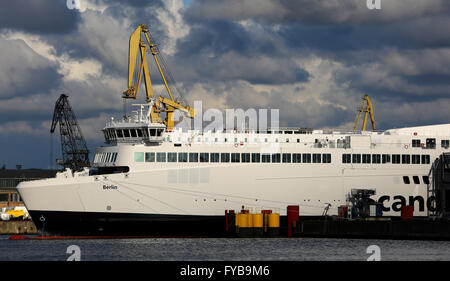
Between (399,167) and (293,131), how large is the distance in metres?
9.50

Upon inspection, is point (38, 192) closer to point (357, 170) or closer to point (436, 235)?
point (357, 170)

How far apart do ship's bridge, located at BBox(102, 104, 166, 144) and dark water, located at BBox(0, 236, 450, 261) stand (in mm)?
8404

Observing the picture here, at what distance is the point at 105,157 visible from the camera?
202 feet

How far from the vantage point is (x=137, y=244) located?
55.0 metres

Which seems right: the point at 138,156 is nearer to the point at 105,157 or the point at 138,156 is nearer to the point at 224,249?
the point at 105,157

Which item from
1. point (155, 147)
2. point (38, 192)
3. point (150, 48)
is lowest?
point (38, 192)

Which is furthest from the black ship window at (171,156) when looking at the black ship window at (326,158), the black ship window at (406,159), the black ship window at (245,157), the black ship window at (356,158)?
the black ship window at (406,159)

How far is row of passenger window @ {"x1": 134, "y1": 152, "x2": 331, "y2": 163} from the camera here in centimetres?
5978

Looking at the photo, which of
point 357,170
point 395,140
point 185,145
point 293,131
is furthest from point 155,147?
point 395,140

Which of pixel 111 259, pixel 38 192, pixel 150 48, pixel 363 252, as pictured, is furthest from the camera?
pixel 150 48

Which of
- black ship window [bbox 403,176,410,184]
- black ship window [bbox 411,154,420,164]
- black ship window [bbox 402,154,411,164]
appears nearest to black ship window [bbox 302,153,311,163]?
black ship window [bbox 402,154,411,164]

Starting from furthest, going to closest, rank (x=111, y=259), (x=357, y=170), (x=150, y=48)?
1. (x=150, y=48)
2. (x=357, y=170)
3. (x=111, y=259)

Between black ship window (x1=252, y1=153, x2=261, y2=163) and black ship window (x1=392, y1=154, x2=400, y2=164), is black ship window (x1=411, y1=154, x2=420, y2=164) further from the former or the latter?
black ship window (x1=252, y1=153, x2=261, y2=163)

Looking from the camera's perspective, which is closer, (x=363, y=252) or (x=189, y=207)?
(x=363, y=252)
